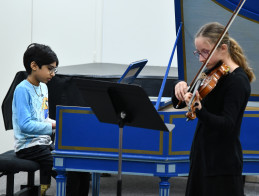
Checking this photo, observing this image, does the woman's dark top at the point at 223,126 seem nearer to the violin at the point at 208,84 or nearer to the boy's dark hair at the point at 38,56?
the violin at the point at 208,84

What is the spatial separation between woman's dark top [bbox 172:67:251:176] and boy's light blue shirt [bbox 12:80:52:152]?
1.32m

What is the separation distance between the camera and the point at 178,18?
133 inches

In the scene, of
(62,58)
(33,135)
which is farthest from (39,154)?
(62,58)

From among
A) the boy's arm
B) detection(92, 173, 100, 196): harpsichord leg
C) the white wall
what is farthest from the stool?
the white wall

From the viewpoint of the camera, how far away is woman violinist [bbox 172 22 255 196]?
6.96 ft

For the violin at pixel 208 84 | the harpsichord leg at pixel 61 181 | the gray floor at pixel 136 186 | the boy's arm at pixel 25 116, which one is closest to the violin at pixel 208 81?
the violin at pixel 208 84

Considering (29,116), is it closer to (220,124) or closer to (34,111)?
(34,111)

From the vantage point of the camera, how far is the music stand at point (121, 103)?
2.25 m

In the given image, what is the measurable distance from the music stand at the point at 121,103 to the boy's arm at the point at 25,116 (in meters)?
0.97

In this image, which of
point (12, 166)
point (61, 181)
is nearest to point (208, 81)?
point (61, 181)

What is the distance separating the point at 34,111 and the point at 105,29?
3.77 metres

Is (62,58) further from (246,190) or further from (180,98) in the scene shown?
(180,98)

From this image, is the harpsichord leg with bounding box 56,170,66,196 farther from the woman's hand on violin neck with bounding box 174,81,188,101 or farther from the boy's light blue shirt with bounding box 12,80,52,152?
the woman's hand on violin neck with bounding box 174,81,188,101

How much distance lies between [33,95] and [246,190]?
6.47 ft
